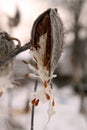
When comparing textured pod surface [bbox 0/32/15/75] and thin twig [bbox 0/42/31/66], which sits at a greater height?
textured pod surface [bbox 0/32/15/75]

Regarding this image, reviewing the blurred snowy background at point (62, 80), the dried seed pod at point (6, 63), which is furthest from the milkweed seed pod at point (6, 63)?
the blurred snowy background at point (62, 80)

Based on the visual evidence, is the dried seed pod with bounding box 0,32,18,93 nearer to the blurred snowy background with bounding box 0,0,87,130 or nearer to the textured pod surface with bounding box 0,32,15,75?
the textured pod surface with bounding box 0,32,15,75

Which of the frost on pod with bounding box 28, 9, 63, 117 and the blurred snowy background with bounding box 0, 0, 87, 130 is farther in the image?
the blurred snowy background with bounding box 0, 0, 87, 130

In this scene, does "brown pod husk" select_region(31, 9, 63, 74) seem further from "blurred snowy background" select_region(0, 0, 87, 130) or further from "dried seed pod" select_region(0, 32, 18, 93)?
"blurred snowy background" select_region(0, 0, 87, 130)

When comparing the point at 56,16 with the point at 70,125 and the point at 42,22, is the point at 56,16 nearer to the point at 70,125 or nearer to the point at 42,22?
the point at 42,22

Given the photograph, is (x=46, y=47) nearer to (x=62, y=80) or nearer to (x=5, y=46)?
(x=5, y=46)

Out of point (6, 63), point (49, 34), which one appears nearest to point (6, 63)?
point (6, 63)

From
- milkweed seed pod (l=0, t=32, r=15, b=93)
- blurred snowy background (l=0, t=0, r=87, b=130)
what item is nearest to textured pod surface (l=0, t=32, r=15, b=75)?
milkweed seed pod (l=0, t=32, r=15, b=93)
